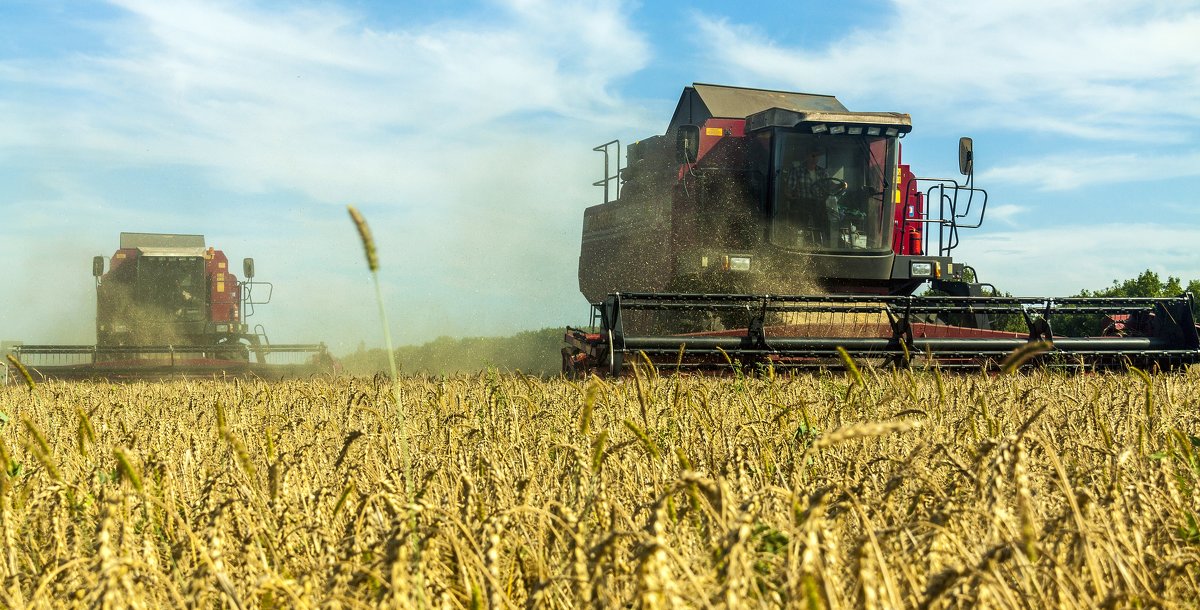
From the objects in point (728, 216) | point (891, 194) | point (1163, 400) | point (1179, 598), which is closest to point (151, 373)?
point (728, 216)

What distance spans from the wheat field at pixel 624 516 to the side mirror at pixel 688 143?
510 centimetres

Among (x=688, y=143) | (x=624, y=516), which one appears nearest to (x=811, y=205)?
(x=688, y=143)

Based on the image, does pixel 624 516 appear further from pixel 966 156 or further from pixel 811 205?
pixel 811 205

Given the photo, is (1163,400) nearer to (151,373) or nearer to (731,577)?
(731,577)

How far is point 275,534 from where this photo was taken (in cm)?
188

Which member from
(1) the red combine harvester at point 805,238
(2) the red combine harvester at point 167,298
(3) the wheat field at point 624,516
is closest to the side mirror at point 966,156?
(1) the red combine harvester at point 805,238

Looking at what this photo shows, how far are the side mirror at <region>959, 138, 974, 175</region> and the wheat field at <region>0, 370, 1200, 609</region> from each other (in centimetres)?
559

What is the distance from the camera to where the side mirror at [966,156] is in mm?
9445

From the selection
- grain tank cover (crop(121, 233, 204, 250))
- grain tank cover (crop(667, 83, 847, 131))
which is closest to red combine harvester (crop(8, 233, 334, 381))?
grain tank cover (crop(121, 233, 204, 250))

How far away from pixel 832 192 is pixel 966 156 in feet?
4.31

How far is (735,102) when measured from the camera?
12109 mm

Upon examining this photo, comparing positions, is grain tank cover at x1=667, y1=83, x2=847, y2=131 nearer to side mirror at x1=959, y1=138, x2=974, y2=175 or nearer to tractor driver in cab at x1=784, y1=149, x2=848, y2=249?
tractor driver in cab at x1=784, y1=149, x2=848, y2=249

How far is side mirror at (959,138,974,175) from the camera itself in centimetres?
945

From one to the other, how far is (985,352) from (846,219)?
8.87 feet
